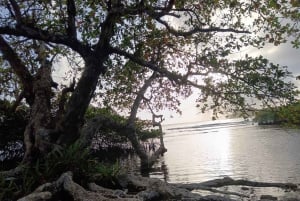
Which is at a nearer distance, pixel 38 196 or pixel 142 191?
pixel 38 196

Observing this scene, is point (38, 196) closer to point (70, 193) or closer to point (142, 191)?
point (70, 193)

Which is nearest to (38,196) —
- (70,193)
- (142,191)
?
(70,193)

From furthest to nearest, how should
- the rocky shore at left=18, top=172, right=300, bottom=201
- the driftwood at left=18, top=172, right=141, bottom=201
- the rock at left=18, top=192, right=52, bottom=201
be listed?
1. the rocky shore at left=18, top=172, right=300, bottom=201
2. the driftwood at left=18, top=172, right=141, bottom=201
3. the rock at left=18, top=192, right=52, bottom=201

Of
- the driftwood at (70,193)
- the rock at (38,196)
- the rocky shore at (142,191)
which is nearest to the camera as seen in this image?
the rock at (38,196)

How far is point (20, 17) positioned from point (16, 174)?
604 cm

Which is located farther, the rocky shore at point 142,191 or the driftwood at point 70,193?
the rocky shore at point 142,191

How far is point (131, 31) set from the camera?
1286 cm

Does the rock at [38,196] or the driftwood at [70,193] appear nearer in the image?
the rock at [38,196]

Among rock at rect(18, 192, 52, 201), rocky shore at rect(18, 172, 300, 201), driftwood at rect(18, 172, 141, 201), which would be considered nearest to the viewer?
rock at rect(18, 192, 52, 201)

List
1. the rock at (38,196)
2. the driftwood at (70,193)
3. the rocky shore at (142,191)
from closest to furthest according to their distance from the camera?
the rock at (38,196) → the driftwood at (70,193) → the rocky shore at (142,191)

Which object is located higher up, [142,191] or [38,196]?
[38,196]

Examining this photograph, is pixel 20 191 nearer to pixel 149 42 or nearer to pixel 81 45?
pixel 81 45

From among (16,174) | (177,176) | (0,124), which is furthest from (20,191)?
(0,124)

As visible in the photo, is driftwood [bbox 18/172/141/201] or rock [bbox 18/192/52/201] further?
driftwood [bbox 18/172/141/201]
